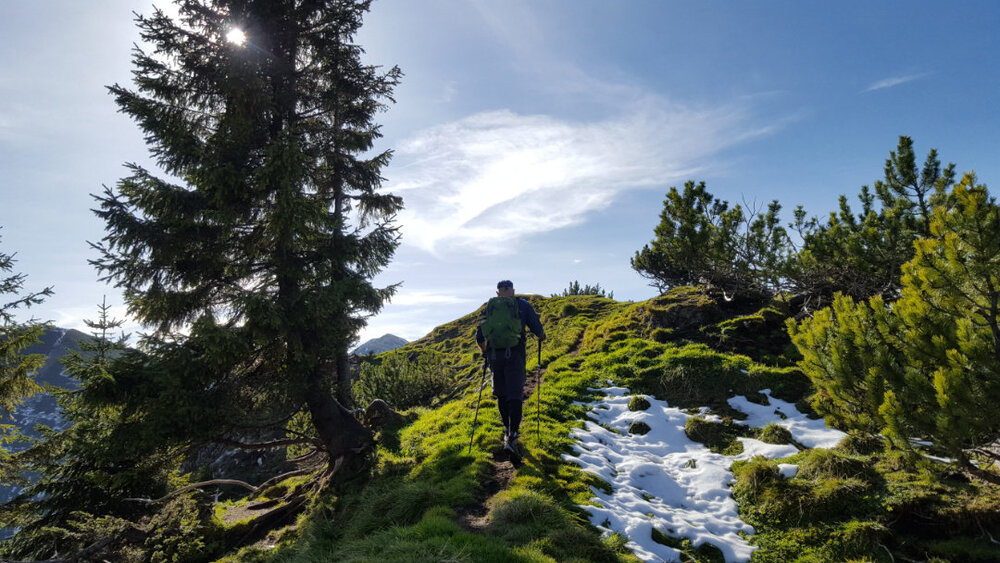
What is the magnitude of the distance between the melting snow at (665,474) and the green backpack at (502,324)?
2.82 meters

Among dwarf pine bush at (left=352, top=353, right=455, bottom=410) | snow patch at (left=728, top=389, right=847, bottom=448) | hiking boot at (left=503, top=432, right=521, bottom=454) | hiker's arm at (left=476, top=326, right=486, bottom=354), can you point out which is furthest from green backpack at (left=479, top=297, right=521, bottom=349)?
dwarf pine bush at (left=352, top=353, right=455, bottom=410)

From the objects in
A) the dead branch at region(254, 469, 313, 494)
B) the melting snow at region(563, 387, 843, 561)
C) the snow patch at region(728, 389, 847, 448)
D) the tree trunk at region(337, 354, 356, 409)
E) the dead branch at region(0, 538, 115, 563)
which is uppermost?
the tree trunk at region(337, 354, 356, 409)

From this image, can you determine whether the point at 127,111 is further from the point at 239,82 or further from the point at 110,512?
the point at 110,512

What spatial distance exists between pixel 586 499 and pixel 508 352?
2952 mm

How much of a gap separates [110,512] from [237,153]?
8.26 meters

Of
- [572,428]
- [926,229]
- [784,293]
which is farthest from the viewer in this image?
[784,293]

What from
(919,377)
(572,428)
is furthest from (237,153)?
(919,377)

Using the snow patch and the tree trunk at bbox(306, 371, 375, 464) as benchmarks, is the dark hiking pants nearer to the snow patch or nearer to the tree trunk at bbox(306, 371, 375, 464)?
the tree trunk at bbox(306, 371, 375, 464)

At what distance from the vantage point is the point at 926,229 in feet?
36.7

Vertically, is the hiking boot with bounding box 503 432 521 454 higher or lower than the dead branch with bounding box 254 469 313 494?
higher

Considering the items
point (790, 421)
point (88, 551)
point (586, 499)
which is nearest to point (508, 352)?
point (586, 499)

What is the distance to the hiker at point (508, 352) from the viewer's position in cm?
830

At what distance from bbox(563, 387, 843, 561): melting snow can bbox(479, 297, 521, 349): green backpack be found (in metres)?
2.82

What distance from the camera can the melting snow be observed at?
624 centimetres
